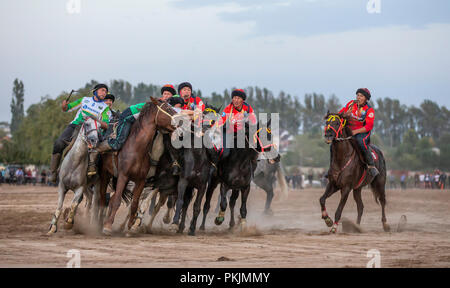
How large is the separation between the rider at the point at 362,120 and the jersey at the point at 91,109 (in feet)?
18.4

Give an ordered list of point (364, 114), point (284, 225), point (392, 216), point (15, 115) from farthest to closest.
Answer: point (15, 115)
point (392, 216)
point (284, 225)
point (364, 114)

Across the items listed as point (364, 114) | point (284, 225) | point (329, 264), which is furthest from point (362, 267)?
point (284, 225)

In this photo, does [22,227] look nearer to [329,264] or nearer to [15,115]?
[329,264]

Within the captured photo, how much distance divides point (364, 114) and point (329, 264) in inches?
280

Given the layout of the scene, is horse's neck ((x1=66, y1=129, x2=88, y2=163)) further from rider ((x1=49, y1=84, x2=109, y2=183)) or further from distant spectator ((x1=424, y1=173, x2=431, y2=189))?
distant spectator ((x1=424, y1=173, x2=431, y2=189))

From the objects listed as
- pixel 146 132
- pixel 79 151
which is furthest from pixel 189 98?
pixel 79 151

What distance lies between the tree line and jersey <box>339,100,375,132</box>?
668cm

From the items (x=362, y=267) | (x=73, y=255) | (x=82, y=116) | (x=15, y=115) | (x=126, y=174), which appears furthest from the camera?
(x=15, y=115)

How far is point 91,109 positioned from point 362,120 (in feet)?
21.0

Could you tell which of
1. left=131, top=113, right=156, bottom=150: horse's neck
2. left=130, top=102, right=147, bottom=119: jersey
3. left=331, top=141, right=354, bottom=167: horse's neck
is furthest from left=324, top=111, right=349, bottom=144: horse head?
left=130, top=102, right=147, bottom=119: jersey

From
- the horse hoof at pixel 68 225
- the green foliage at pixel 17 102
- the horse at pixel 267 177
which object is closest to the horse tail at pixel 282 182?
the horse at pixel 267 177

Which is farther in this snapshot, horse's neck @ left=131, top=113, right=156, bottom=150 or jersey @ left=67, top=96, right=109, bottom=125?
jersey @ left=67, top=96, right=109, bottom=125

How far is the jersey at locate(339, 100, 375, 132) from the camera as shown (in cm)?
1468
